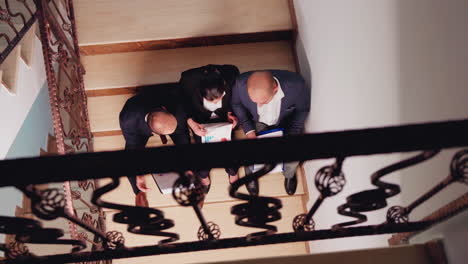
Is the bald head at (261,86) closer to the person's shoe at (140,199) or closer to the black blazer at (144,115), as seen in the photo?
the black blazer at (144,115)

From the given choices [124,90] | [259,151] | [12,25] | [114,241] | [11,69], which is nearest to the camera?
[259,151]

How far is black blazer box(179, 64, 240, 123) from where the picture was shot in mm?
2886

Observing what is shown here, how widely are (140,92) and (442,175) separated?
8.51 feet

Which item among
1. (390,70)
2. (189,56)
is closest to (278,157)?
(390,70)

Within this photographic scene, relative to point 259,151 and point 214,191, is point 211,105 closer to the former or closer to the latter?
point 214,191

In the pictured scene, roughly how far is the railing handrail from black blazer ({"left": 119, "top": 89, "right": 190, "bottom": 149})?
206 centimetres

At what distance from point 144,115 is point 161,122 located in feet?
1.06

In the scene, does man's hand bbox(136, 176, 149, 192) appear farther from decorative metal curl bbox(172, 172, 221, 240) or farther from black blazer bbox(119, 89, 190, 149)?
decorative metal curl bbox(172, 172, 221, 240)

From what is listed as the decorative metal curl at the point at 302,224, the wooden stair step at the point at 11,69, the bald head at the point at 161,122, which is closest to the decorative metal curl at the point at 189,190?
the decorative metal curl at the point at 302,224

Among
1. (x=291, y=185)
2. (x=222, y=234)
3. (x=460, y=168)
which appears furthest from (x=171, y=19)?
(x=460, y=168)

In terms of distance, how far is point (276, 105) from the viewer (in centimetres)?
283

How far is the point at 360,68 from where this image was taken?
6.27 feet

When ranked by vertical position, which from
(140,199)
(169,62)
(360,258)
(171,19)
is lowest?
(360,258)

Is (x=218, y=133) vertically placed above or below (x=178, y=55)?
below
